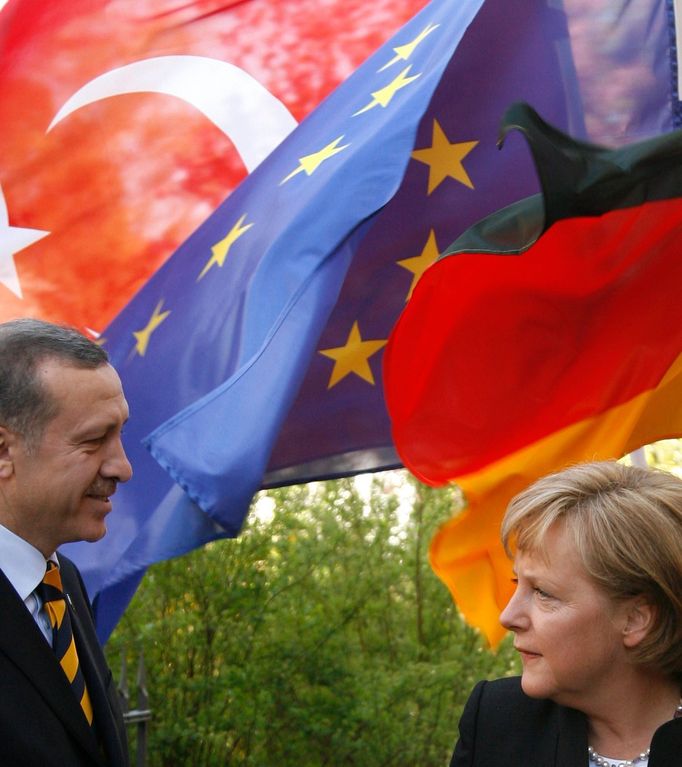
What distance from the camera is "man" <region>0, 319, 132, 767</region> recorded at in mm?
2627

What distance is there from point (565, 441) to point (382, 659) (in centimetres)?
388

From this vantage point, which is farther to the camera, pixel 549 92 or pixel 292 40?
pixel 292 40

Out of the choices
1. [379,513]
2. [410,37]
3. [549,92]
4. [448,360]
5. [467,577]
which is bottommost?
[379,513]

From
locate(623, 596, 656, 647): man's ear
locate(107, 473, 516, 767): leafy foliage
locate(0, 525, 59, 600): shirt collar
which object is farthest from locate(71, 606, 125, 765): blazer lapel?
locate(107, 473, 516, 767): leafy foliage

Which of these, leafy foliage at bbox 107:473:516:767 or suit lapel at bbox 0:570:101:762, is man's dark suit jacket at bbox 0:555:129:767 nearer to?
suit lapel at bbox 0:570:101:762

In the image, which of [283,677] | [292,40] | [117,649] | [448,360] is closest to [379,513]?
[283,677]

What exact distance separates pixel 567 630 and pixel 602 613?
0.27ft

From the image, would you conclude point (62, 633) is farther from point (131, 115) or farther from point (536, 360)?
point (131, 115)

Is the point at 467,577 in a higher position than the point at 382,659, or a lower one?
higher

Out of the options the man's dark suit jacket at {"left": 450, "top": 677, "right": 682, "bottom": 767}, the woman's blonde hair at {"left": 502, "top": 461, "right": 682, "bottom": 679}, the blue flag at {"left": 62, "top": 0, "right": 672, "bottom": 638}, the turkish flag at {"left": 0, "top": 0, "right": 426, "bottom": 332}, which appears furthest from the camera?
the turkish flag at {"left": 0, "top": 0, "right": 426, "bottom": 332}

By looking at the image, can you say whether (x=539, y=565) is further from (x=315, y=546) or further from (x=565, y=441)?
(x=315, y=546)

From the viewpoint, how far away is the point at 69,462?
2.77 meters

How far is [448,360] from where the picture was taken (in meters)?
4.41

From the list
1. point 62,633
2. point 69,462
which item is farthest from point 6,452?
point 62,633
